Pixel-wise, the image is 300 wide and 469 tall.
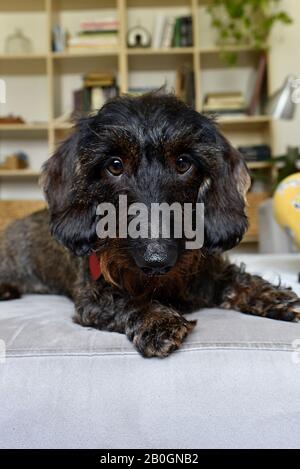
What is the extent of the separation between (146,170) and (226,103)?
12.6ft

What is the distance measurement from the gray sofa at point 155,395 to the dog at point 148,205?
7 centimetres

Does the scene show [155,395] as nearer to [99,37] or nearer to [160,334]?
[160,334]

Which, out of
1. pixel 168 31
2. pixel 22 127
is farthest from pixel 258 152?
pixel 22 127

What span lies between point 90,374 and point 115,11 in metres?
4.76

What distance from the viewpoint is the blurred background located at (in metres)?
4.66

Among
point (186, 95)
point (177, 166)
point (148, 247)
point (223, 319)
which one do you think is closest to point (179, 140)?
point (177, 166)

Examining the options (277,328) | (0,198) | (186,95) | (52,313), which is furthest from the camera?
(0,198)

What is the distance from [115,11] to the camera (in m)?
5.09

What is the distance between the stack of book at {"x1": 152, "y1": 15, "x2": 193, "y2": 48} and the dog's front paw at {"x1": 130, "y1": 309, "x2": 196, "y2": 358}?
4.12m

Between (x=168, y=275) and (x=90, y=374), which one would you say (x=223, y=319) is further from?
(x=90, y=374)

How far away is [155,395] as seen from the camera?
104cm

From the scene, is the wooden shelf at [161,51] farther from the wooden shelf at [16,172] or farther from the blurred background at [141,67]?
the wooden shelf at [16,172]

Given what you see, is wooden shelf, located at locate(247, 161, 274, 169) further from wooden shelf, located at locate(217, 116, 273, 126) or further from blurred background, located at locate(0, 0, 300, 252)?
wooden shelf, located at locate(217, 116, 273, 126)

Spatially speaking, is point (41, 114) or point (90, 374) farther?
point (41, 114)
